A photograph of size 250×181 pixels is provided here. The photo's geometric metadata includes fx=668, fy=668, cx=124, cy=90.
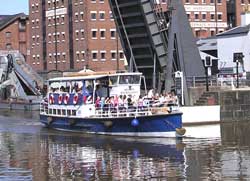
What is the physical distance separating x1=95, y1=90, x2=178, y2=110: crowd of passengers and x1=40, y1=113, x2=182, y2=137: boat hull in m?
0.62

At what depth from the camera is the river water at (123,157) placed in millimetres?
21734

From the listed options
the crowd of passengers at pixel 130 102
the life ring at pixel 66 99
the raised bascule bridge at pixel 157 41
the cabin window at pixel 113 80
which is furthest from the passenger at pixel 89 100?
the raised bascule bridge at pixel 157 41

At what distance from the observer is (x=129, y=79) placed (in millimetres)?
37938

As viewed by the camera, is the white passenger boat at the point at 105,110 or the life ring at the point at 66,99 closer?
the white passenger boat at the point at 105,110

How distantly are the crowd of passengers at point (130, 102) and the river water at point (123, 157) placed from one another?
1.73 metres

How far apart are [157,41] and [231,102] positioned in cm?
668

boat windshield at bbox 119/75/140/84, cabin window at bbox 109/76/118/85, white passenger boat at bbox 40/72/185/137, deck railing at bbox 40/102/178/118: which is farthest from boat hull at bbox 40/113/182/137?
boat windshield at bbox 119/75/140/84

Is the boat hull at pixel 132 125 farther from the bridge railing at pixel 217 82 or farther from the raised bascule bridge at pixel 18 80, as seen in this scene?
the raised bascule bridge at pixel 18 80

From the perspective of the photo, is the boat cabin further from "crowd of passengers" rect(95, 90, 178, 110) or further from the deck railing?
"crowd of passengers" rect(95, 90, 178, 110)

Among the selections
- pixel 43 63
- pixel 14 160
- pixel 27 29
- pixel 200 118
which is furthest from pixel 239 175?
pixel 27 29

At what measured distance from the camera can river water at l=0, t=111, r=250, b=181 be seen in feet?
71.3

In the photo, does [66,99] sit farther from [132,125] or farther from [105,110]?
[132,125]

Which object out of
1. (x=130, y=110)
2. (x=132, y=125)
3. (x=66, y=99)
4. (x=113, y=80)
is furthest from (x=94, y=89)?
(x=132, y=125)

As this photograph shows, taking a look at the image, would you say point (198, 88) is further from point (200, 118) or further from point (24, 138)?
point (24, 138)
